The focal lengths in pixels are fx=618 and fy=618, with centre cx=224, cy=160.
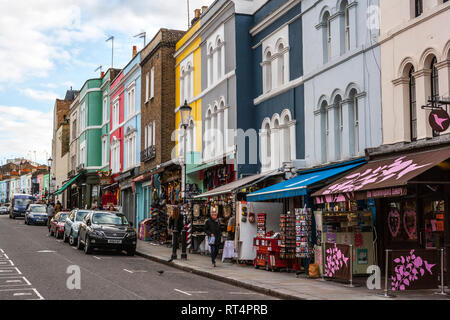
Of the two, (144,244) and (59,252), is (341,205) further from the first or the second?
(144,244)

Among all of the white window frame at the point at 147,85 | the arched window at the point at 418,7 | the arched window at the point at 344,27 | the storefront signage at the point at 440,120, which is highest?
the white window frame at the point at 147,85

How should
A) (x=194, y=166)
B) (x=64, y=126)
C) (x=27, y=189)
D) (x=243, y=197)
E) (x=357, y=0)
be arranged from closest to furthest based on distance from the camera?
1. (x=357, y=0)
2. (x=243, y=197)
3. (x=194, y=166)
4. (x=64, y=126)
5. (x=27, y=189)

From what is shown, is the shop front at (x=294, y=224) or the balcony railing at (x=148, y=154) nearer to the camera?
the shop front at (x=294, y=224)

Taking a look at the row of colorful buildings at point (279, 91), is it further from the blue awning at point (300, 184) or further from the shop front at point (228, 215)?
the shop front at point (228, 215)

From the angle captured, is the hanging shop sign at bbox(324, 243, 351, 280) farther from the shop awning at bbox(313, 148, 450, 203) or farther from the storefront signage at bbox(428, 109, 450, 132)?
the storefront signage at bbox(428, 109, 450, 132)

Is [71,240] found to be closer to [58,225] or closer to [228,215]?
[58,225]

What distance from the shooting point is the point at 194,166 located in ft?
100

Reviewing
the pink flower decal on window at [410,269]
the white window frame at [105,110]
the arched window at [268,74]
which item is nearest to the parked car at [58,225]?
the arched window at [268,74]

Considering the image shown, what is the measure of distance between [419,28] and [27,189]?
125265 mm

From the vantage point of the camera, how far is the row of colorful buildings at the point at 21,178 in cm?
11475

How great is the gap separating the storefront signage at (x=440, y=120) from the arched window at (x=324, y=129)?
260 inches

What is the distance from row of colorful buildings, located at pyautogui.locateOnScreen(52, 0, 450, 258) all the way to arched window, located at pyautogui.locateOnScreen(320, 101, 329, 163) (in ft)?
0.12

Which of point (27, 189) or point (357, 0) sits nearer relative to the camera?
point (357, 0)
